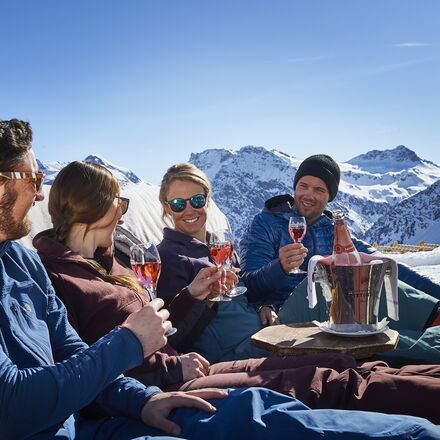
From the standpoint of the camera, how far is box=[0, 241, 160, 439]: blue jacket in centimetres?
170

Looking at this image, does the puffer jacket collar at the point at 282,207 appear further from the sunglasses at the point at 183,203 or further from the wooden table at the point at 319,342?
the wooden table at the point at 319,342

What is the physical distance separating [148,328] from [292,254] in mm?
1957

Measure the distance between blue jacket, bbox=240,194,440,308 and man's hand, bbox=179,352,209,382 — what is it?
1530 millimetres

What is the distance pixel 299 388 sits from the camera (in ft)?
7.43

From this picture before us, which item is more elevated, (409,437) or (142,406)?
(409,437)

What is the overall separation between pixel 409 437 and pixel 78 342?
1.45m

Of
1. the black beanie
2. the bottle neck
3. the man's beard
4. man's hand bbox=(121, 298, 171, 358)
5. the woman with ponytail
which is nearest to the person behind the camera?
man's hand bbox=(121, 298, 171, 358)

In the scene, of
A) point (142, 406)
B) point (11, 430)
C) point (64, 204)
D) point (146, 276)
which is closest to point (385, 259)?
point (146, 276)

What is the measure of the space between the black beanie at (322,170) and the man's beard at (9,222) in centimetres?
330

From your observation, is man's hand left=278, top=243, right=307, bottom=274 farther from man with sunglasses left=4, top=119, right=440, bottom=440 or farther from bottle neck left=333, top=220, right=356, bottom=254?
man with sunglasses left=4, top=119, right=440, bottom=440

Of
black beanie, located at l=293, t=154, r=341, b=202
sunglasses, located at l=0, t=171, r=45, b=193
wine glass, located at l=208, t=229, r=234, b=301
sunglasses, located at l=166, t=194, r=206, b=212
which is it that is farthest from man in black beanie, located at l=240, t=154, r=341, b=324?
sunglasses, located at l=0, t=171, r=45, b=193

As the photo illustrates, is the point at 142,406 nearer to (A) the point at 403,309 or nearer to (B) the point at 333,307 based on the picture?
(B) the point at 333,307

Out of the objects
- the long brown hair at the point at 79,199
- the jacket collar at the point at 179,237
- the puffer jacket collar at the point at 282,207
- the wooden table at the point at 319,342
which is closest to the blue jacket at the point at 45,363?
the long brown hair at the point at 79,199

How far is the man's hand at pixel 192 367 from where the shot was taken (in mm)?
2691
